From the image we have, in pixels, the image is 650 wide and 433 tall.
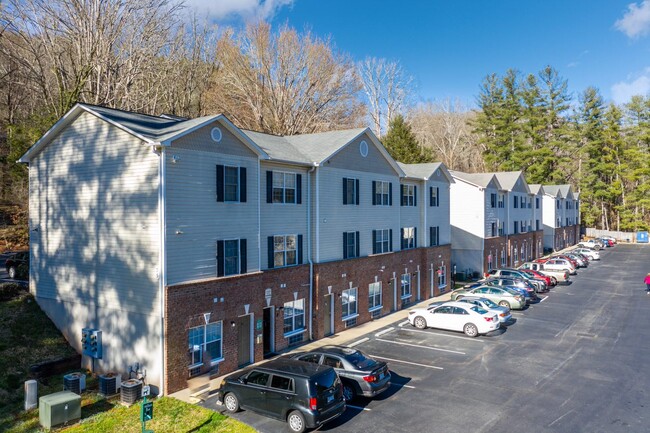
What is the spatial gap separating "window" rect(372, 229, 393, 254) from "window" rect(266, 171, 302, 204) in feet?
23.2

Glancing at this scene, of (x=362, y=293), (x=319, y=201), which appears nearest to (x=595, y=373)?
(x=362, y=293)

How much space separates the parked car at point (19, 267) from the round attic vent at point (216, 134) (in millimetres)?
16405

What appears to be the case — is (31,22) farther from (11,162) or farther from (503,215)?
(503,215)

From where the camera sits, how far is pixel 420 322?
25516 millimetres

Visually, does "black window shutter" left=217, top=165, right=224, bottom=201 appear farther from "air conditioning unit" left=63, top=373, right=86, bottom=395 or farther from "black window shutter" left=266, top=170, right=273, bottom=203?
"air conditioning unit" left=63, top=373, right=86, bottom=395

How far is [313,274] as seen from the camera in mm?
23328

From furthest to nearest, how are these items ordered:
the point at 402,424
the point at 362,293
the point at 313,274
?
the point at 362,293
the point at 313,274
the point at 402,424

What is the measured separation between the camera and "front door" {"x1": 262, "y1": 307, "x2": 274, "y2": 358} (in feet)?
69.3

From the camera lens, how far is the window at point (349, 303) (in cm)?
2547

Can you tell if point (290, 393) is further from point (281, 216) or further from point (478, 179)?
point (478, 179)

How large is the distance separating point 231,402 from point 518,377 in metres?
10.5

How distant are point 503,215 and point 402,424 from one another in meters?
38.1

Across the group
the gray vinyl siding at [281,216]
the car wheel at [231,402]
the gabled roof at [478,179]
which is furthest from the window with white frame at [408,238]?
the car wheel at [231,402]

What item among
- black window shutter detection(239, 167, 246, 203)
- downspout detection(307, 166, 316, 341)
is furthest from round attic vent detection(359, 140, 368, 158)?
black window shutter detection(239, 167, 246, 203)
